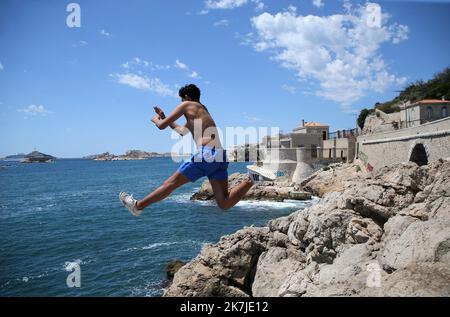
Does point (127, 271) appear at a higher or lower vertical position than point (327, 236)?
lower

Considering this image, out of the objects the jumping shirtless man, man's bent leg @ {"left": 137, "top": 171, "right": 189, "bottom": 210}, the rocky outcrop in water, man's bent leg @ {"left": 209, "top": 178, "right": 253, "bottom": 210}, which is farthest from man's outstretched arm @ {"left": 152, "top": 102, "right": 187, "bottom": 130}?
the rocky outcrop in water

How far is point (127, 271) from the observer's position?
17.9m

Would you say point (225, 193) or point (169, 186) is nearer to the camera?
point (169, 186)

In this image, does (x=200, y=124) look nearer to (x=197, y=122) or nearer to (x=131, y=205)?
(x=197, y=122)

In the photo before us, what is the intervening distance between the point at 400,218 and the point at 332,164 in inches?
1519

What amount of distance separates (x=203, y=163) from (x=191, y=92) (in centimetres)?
86

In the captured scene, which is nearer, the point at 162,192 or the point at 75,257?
the point at 162,192

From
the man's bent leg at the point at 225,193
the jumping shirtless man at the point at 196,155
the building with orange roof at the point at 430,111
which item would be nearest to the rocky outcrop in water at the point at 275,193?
the building with orange roof at the point at 430,111

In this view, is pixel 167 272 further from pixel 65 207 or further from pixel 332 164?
pixel 332 164

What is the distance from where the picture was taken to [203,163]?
418cm

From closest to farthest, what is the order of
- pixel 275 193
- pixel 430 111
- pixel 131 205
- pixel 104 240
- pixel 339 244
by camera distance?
pixel 131 205 → pixel 339 244 → pixel 104 240 → pixel 430 111 → pixel 275 193

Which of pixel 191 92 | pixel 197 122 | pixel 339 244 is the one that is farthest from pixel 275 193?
pixel 197 122
